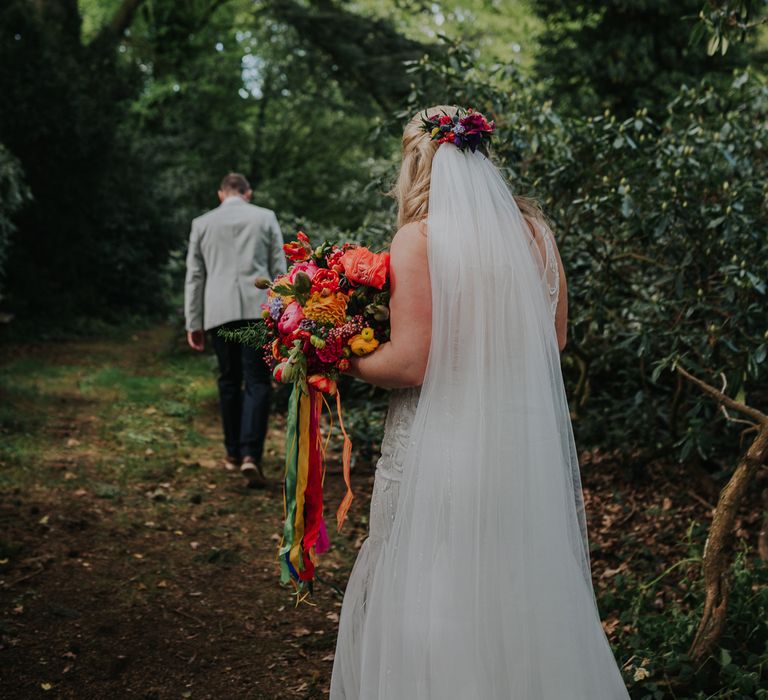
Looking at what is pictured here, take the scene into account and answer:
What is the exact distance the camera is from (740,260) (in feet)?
14.0

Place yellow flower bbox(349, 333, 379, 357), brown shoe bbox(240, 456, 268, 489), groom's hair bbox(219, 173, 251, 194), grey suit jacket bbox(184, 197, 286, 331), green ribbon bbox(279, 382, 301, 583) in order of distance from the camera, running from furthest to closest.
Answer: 1. groom's hair bbox(219, 173, 251, 194)
2. grey suit jacket bbox(184, 197, 286, 331)
3. brown shoe bbox(240, 456, 268, 489)
4. green ribbon bbox(279, 382, 301, 583)
5. yellow flower bbox(349, 333, 379, 357)

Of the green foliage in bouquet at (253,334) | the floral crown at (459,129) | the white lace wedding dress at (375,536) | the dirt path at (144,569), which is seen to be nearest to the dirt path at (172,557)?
the dirt path at (144,569)

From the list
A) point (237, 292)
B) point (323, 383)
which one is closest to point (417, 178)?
point (323, 383)

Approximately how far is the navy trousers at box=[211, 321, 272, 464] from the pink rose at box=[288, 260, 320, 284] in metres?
3.09

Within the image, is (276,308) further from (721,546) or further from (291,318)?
(721,546)

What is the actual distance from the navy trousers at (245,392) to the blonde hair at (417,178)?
331 centimetres

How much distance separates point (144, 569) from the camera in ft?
14.9

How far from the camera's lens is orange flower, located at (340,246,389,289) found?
260 centimetres

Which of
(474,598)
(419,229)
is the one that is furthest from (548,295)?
(474,598)

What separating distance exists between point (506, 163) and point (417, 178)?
2.83 metres

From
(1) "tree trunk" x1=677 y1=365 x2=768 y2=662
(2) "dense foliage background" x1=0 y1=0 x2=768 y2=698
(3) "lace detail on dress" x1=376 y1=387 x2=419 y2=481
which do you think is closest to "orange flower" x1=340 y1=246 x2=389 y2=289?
(3) "lace detail on dress" x1=376 y1=387 x2=419 y2=481

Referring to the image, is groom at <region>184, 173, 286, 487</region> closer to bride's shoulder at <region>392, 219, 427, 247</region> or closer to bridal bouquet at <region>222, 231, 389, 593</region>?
bridal bouquet at <region>222, 231, 389, 593</region>

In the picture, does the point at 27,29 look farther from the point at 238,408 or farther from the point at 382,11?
the point at 382,11

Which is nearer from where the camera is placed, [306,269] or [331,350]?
[331,350]
